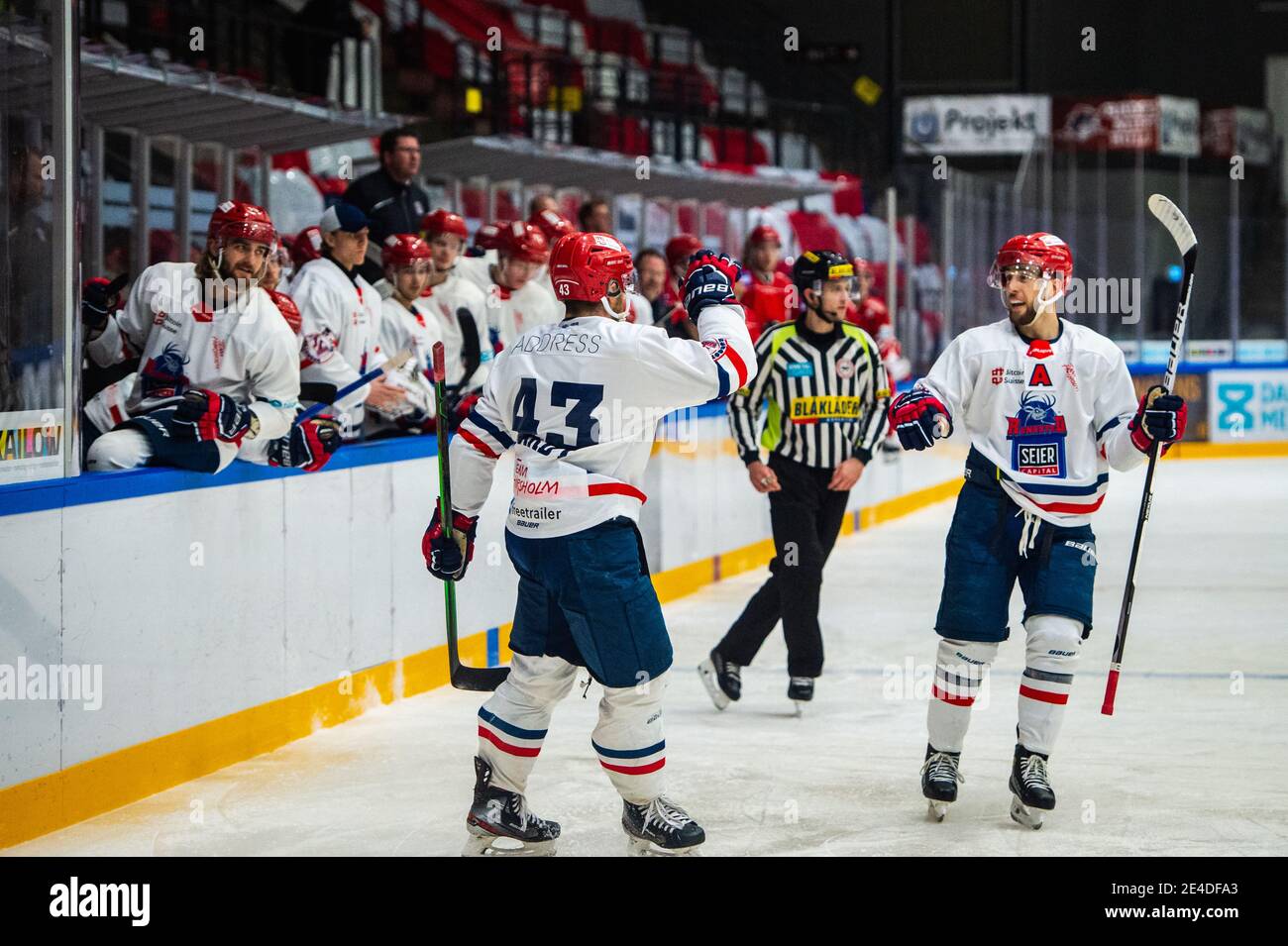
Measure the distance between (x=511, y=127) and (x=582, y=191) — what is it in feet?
2.31

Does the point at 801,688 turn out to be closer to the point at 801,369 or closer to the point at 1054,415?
the point at 801,369

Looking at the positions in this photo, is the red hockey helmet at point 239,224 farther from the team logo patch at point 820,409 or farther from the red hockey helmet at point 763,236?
the red hockey helmet at point 763,236

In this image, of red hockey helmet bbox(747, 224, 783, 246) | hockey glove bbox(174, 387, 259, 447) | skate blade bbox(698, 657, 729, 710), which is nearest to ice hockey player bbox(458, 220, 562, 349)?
red hockey helmet bbox(747, 224, 783, 246)

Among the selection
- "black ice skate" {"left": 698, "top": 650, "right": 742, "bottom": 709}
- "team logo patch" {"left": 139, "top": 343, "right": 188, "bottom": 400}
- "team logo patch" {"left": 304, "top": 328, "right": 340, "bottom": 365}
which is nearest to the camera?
"team logo patch" {"left": 139, "top": 343, "right": 188, "bottom": 400}

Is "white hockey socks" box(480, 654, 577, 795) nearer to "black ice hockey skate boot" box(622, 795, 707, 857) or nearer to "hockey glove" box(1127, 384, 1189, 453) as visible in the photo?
"black ice hockey skate boot" box(622, 795, 707, 857)

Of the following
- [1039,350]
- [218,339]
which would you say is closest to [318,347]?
[218,339]

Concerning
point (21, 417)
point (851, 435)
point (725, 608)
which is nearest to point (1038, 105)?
point (725, 608)

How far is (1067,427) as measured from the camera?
4602 mm

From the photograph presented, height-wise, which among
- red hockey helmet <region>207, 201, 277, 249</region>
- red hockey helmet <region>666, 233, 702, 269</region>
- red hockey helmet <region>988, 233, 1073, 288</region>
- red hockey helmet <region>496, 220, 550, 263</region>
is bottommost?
red hockey helmet <region>988, 233, 1073, 288</region>

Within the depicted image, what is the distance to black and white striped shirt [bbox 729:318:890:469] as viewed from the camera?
6.16m

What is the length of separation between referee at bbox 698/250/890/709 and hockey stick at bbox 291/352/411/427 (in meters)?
1.22

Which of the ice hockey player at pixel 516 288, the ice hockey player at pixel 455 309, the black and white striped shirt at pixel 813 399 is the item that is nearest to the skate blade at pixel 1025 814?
the black and white striped shirt at pixel 813 399

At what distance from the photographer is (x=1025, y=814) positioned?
4543 mm

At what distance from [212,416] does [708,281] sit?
1687 mm
